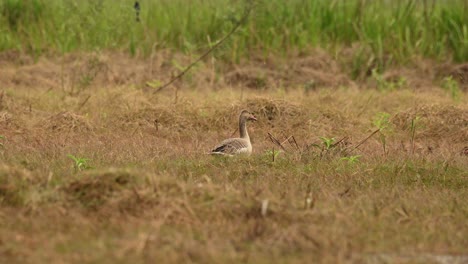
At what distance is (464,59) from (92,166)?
7.21m

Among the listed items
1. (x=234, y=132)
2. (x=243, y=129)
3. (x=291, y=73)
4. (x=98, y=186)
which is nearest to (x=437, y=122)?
(x=234, y=132)

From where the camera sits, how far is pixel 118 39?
1355 centimetres

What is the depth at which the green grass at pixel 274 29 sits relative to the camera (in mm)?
13477

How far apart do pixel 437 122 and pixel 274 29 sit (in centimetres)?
400

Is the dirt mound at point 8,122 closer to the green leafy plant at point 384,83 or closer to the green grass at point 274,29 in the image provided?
the green grass at point 274,29

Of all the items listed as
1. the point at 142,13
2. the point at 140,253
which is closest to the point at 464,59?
the point at 142,13

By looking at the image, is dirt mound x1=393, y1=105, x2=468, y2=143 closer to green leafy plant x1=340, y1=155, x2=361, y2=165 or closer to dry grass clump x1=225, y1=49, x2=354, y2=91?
green leafy plant x1=340, y1=155, x2=361, y2=165

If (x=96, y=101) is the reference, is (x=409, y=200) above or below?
above

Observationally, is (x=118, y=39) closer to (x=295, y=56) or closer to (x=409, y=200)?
(x=295, y=56)

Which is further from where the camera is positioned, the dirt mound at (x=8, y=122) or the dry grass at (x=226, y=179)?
the dirt mound at (x=8, y=122)

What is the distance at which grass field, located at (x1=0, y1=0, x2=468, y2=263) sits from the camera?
5.72 metres

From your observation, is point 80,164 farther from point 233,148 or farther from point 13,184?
point 233,148

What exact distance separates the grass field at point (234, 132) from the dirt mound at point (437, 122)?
0.07 feet

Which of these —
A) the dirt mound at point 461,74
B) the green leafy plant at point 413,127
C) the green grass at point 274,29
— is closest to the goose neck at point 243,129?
the green leafy plant at point 413,127
